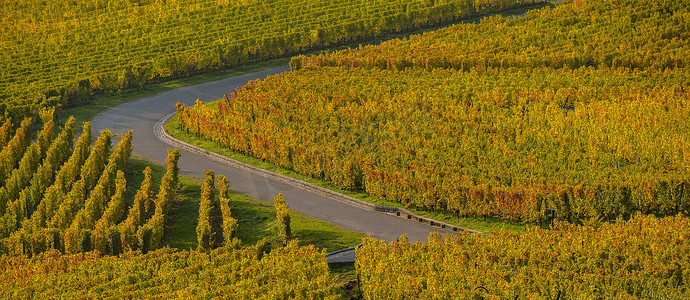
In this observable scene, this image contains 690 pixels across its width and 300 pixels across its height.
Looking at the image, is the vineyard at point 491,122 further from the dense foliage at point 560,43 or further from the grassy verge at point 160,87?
the grassy verge at point 160,87

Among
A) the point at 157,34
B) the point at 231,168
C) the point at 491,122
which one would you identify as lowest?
the point at 231,168

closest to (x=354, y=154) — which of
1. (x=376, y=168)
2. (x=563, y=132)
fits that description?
(x=376, y=168)

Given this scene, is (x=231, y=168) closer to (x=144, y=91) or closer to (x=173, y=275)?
(x=173, y=275)

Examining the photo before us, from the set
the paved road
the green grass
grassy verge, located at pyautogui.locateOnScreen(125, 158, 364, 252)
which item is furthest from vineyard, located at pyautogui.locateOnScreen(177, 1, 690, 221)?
the green grass

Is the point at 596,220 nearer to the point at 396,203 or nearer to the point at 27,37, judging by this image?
the point at 396,203

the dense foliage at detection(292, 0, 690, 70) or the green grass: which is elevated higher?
the dense foliage at detection(292, 0, 690, 70)

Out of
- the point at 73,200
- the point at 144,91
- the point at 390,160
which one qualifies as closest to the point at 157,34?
the point at 144,91

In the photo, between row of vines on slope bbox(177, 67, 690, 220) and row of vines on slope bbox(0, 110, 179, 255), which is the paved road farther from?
row of vines on slope bbox(0, 110, 179, 255)
